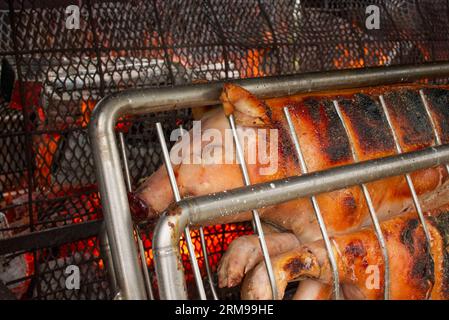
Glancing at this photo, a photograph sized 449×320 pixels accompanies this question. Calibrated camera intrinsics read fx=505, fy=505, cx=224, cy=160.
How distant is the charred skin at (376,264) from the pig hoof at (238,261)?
32 mm

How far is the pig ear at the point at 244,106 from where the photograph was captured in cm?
133

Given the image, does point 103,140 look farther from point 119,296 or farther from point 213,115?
point 213,115

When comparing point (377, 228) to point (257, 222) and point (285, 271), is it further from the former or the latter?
→ point (257, 222)

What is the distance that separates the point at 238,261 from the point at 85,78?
1.03 m

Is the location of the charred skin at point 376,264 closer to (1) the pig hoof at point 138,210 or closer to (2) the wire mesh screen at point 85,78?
(1) the pig hoof at point 138,210

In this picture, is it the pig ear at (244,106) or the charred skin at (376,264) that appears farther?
the charred skin at (376,264)

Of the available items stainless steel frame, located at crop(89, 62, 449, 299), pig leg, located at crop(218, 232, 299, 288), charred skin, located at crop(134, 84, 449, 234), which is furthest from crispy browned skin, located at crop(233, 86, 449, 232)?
stainless steel frame, located at crop(89, 62, 449, 299)

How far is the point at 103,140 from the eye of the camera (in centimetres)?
115

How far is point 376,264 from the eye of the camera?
63.2 inches

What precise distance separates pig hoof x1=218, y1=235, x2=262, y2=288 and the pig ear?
38cm

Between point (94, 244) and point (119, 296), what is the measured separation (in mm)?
1037

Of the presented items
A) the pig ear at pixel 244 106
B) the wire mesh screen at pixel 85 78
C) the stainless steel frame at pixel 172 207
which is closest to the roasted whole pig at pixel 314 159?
the pig ear at pixel 244 106

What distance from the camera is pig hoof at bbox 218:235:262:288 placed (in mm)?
1519

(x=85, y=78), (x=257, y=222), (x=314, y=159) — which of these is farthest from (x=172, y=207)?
(x=85, y=78)
